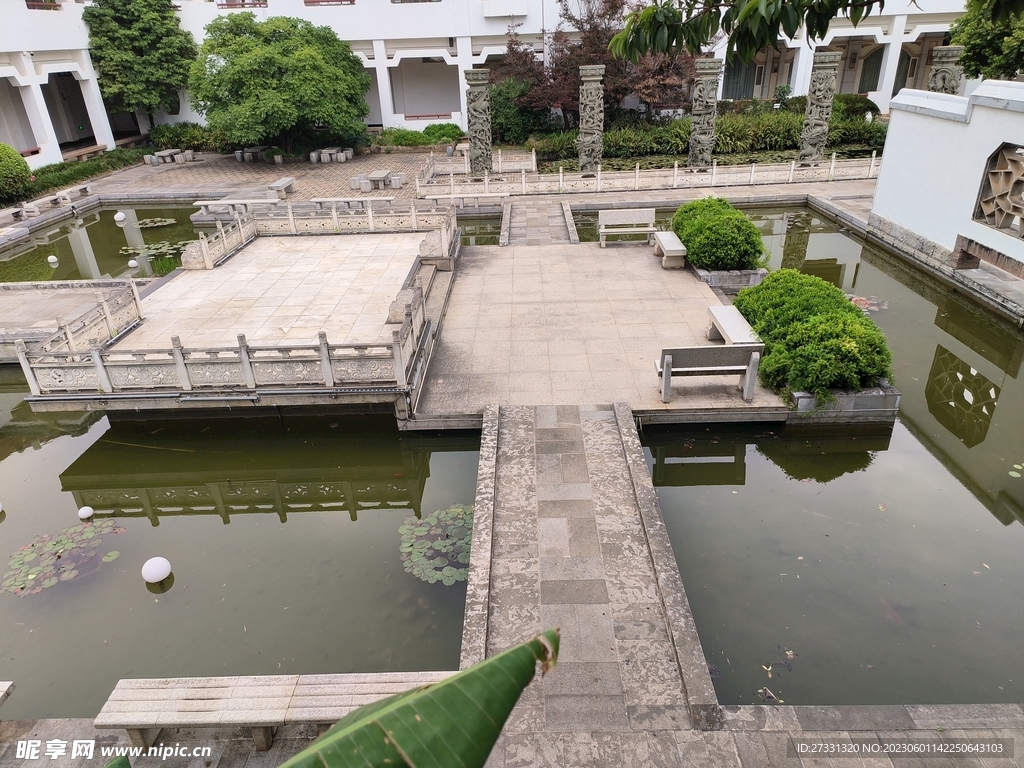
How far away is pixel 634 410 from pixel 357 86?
79.4 feet

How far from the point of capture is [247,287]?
12.0 m

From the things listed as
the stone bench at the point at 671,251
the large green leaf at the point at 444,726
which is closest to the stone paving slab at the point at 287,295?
the stone bench at the point at 671,251

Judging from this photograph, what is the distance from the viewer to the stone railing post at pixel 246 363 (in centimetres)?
773

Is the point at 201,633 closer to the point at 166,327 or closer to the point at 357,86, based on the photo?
the point at 166,327

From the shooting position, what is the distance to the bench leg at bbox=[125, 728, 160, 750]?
4188 mm

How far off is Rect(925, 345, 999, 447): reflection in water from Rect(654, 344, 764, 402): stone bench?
2665mm

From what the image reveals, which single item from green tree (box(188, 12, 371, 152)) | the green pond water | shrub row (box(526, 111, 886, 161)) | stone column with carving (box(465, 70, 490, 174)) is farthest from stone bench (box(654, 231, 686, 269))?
green tree (box(188, 12, 371, 152))

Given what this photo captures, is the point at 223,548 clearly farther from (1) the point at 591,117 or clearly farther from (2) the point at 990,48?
(2) the point at 990,48

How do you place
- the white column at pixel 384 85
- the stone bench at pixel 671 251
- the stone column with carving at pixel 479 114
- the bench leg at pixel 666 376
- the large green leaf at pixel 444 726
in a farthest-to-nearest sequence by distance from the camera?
the white column at pixel 384 85 < the stone column with carving at pixel 479 114 < the stone bench at pixel 671 251 < the bench leg at pixel 666 376 < the large green leaf at pixel 444 726

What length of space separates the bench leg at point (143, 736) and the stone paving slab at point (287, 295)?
5.51 m

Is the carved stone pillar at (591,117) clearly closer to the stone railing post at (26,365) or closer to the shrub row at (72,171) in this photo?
the stone railing post at (26,365)

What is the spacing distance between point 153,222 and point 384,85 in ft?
46.7

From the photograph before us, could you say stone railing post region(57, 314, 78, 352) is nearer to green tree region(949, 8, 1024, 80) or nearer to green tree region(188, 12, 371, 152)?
green tree region(188, 12, 371, 152)

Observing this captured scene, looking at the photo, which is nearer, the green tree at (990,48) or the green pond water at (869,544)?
the green pond water at (869,544)
